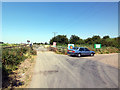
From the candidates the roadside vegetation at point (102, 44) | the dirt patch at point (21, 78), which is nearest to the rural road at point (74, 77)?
the dirt patch at point (21, 78)

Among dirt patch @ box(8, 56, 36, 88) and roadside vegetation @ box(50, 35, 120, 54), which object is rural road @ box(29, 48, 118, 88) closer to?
dirt patch @ box(8, 56, 36, 88)

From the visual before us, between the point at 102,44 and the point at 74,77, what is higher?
the point at 102,44

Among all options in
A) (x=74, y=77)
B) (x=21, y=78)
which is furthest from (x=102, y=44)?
(x=21, y=78)

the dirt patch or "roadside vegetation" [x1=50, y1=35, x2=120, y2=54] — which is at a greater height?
"roadside vegetation" [x1=50, y1=35, x2=120, y2=54]

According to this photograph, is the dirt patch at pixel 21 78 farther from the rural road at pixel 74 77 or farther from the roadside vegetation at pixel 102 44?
the roadside vegetation at pixel 102 44

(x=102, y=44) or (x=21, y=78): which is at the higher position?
(x=102, y=44)

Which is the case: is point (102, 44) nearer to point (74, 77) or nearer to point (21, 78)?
point (74, 77)

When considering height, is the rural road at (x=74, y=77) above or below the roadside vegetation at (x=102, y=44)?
below

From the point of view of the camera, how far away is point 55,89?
3434 mm

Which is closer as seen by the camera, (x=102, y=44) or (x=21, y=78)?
(x=21, y=78)

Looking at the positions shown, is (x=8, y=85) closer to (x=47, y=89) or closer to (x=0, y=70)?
(x=0, y=70)

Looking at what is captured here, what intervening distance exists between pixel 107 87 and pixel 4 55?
779 centimetres

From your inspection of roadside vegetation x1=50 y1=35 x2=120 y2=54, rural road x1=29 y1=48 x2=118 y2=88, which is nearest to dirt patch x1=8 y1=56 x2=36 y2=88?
rural road x1=29 y1=48 x2=118 y2=88

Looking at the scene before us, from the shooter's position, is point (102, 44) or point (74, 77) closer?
point (74, 77)
